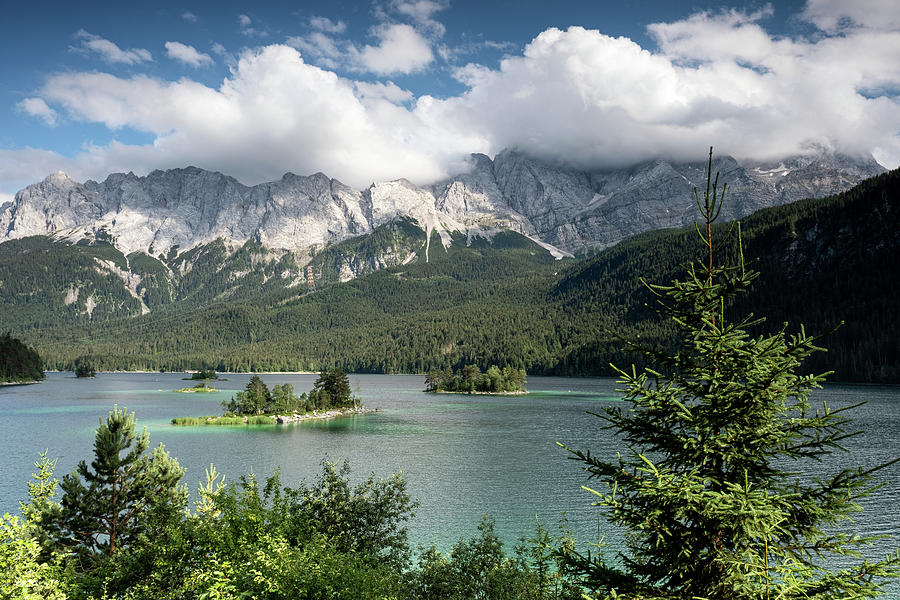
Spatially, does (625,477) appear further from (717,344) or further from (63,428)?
(63,428)

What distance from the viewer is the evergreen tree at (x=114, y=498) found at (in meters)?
26.4

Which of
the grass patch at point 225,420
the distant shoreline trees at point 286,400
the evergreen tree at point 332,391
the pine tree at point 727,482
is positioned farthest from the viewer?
the evergreen tree at point 332,391

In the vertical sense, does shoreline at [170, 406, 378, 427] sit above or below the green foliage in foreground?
below

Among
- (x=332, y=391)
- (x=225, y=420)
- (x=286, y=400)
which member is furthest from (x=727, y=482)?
(x=332, y=391)

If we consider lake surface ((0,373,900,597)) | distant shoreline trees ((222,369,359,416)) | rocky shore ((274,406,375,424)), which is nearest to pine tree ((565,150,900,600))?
lake surface ((0,373,900,597))

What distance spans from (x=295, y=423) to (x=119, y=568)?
4016 inches

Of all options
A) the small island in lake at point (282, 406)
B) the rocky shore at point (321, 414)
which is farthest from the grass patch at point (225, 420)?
the rocky shore at point (321, 414)

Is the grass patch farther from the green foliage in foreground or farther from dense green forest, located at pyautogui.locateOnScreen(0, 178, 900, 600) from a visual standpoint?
dense green forest, located at pyautogui.locateOnScreen(0, 178, 900, 600)

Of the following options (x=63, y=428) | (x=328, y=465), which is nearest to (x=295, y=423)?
(x=63, y=428)

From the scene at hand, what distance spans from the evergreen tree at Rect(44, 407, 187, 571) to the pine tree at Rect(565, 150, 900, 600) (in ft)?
73.3

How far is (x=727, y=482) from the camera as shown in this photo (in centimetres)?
1052

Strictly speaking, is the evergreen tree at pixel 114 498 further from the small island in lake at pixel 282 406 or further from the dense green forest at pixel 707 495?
the small island in lake at pixel 282 406

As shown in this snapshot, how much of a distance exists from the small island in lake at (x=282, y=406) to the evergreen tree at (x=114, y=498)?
8882cm

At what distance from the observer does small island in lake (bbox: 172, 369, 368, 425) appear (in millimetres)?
117750
